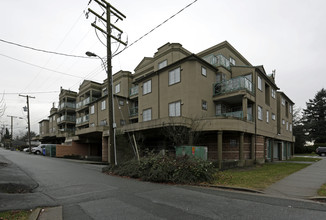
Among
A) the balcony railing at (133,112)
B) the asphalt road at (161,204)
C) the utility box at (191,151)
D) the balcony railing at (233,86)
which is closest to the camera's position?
the asphalt road at (161,204)

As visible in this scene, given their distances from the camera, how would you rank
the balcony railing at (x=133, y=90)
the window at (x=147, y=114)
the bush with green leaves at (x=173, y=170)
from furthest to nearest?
1. the balcony railing at (x=133, y=90)
2. the window at (x=147, y=114)
3. the bush with green leaves at (x=173, y=170)

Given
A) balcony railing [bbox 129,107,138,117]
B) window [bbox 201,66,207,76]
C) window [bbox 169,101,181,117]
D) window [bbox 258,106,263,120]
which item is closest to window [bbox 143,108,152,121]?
window [bbox 169,101,181,117]

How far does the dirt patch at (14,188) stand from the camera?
8373 mm

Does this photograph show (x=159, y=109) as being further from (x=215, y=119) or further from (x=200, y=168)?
(x=200, y=168)

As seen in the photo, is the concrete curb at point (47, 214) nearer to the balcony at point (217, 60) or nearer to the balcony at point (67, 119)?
the balcony at point (217, 60)

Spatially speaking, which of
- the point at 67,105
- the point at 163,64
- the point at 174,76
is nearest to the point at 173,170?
the point at 174,76

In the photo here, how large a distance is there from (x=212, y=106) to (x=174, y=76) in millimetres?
4881

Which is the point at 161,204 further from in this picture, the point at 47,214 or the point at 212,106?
the point at 212,106

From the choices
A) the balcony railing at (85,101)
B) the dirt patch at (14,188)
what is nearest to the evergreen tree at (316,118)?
the balcony railing at (85,101)

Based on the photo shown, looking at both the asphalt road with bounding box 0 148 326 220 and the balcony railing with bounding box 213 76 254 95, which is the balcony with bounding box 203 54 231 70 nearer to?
the balcony railing with bounding box 213 76 254 95

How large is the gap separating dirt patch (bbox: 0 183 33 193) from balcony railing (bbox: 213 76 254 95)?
17227 mm

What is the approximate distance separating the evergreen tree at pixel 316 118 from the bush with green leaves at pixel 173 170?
58431 millimetres

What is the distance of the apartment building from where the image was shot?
18.5 m

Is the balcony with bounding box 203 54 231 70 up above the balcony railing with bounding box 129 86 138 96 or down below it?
above
